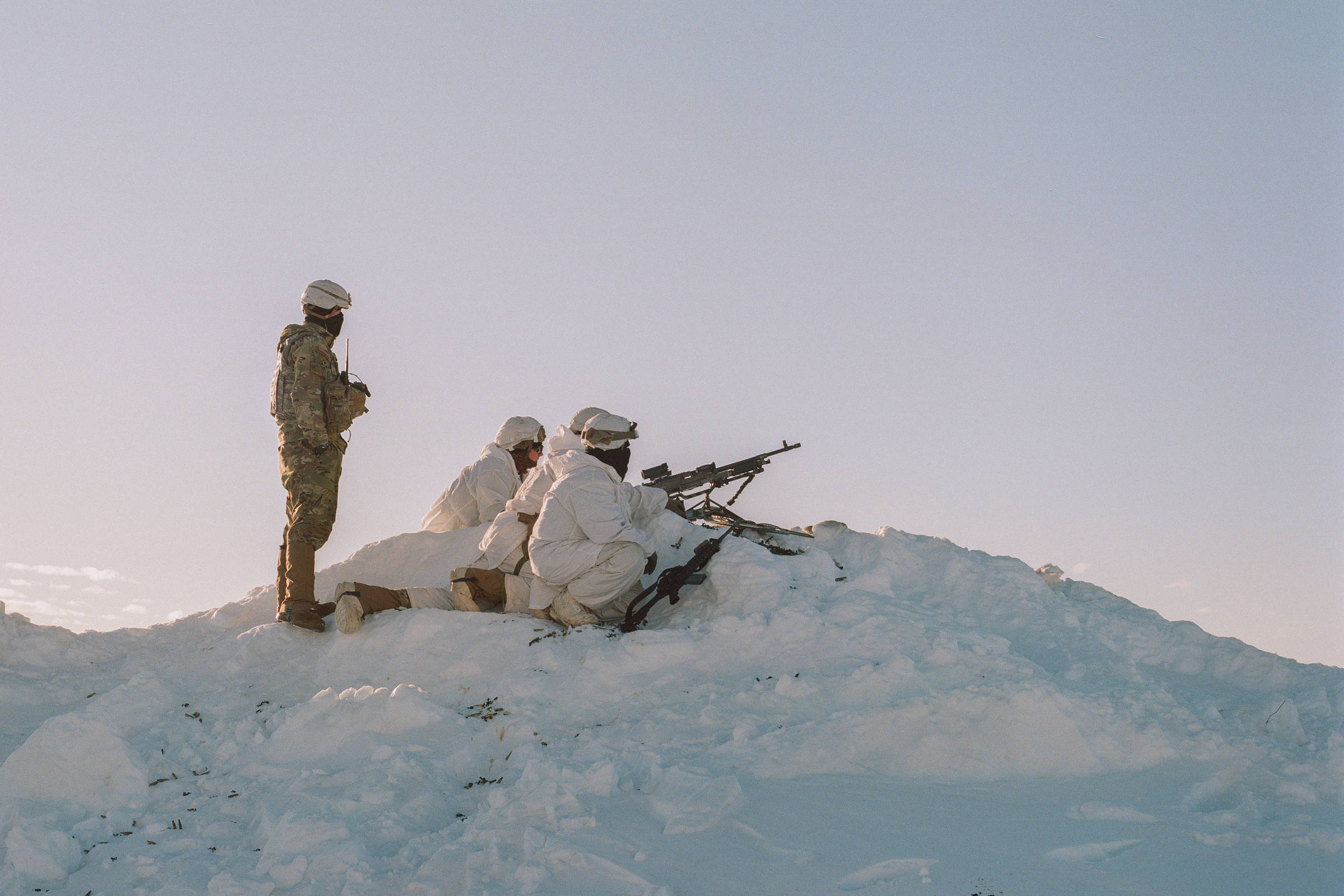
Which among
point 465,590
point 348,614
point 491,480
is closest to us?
point 348,614

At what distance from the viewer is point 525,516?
7500mm

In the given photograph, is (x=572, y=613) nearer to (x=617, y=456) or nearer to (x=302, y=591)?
(x=617, y=456)

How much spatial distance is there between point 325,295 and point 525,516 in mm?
2103

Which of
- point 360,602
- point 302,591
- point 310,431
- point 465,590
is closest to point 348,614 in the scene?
point 360,602

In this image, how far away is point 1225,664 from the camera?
7.19m

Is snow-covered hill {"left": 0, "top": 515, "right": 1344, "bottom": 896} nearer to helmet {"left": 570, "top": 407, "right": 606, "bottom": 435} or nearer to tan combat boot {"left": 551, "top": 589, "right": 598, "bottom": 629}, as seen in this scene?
tan combat boot {"left": 551, "top": 589, "right": 598, "bottom": 629}

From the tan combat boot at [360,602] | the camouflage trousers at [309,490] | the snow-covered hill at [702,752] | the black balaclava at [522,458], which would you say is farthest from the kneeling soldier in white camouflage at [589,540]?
the black balaclava at [522,458]

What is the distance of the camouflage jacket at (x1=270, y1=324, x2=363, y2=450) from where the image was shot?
24.0ft

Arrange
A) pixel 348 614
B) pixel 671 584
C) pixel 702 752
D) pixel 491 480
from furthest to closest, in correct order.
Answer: pixel 491 480
pixel 671 584
pixel 348 614
pixel 702 752

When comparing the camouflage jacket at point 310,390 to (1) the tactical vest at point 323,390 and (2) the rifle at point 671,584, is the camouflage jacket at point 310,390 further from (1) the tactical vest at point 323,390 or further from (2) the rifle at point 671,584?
(2) the rifle at point 671,584

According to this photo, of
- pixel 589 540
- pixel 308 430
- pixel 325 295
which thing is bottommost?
pixel 589 540

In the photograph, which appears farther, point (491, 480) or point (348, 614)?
point (491, 480)

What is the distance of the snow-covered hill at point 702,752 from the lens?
405cm

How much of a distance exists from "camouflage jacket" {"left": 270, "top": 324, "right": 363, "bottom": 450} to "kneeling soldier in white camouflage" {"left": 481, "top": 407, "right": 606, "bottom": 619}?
128 cm
